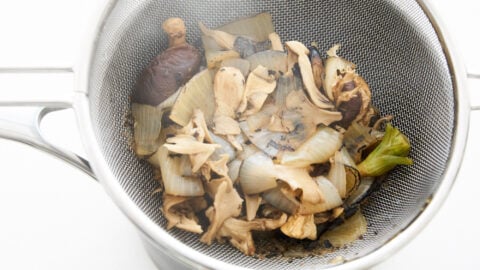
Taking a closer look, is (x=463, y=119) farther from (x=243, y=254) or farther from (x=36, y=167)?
(x=36, y=167)

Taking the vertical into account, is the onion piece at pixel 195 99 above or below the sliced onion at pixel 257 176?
above

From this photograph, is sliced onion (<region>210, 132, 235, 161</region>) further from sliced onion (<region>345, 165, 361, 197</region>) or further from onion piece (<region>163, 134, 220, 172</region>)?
sliced onion (<region>345, 165, 361, 197</region>)

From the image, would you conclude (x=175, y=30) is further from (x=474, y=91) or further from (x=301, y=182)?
(x=474, y=91)

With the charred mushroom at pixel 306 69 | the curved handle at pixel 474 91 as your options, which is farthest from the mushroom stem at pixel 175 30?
the curved handle at pixel 474 91

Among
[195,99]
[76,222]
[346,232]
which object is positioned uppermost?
[195,99]

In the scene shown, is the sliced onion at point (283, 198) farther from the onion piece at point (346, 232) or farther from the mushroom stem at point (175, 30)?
the mushroom stem at point (175, 30)

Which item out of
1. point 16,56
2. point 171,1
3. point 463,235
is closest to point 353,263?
point 463,235

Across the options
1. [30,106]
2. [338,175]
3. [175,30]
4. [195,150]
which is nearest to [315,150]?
[338,175]
